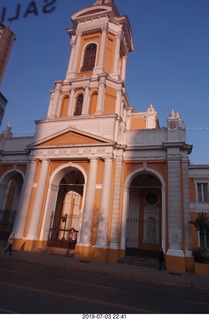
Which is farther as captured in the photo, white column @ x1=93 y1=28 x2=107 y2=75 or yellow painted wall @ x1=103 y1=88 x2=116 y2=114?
white column @ x1=93 y1=28 x2=107 y2=75

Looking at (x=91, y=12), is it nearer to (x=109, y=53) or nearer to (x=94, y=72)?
(x=109, y=53)

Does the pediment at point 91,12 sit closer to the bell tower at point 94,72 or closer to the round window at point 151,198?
the bell tower at point 94,72

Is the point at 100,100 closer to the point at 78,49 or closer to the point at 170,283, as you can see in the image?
the point at 78,49

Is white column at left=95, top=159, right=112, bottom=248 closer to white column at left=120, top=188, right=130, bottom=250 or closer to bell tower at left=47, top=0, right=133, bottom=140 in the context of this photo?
white column at left=120, top=188, right=130, bottom=250

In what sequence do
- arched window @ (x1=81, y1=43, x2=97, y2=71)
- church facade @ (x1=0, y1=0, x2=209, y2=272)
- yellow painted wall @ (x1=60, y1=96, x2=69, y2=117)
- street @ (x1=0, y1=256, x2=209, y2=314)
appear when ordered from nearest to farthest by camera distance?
street @ (x1=0, y1=256, x2=209, y2=314), church facade @ (x1=0, y1=0, x2=209, y2=272), yellow painted wall @ (x1=60, y1=96, x2=69, y2=117), arched window @ (x1=81, y1=43, x2=97, y2=71)

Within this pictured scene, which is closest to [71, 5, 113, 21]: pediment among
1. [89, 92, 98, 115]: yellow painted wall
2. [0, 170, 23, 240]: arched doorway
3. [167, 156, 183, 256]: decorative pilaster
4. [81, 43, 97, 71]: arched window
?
[81, 43, 97, 71]: arched window

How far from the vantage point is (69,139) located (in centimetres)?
2147

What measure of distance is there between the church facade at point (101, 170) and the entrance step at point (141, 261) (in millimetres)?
717

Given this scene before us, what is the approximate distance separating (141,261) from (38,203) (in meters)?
9.78

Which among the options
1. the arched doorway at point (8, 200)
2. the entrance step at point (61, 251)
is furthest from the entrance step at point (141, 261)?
the arched doorway at point (8, 200)

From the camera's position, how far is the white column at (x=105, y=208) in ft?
56.5

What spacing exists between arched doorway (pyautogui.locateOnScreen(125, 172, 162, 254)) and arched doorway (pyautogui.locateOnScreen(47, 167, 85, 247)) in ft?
17.2

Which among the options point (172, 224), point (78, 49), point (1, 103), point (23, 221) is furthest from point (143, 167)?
point (1, 103)

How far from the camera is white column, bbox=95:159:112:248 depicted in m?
17.2
